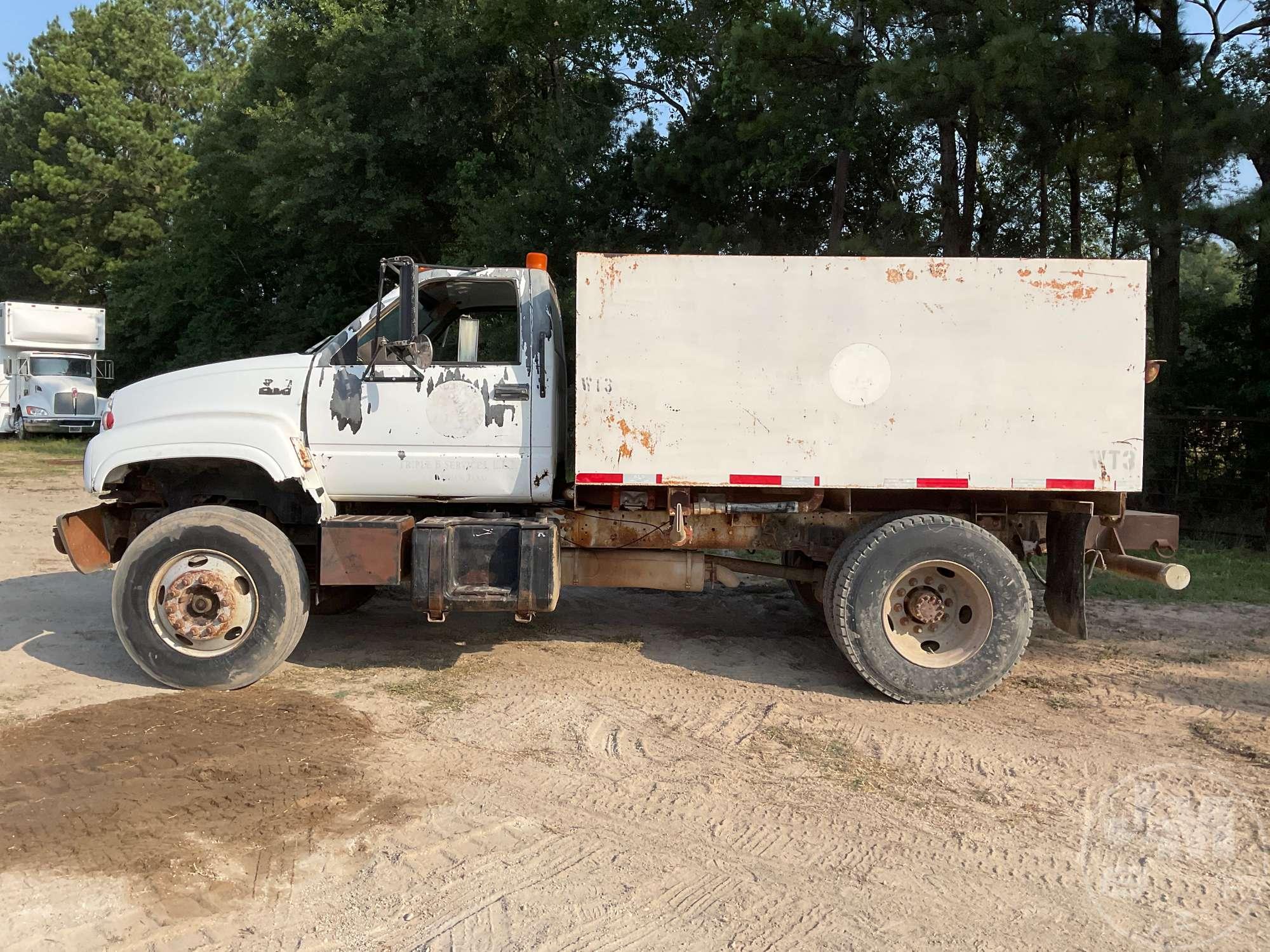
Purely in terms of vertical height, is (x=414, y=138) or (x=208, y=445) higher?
(x=414, y=138)

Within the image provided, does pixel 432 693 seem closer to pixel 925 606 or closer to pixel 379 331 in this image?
pixel 379 331

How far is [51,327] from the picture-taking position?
26.3m

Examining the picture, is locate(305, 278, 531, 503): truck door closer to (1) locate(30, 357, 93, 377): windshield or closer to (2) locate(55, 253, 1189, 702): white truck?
(2) locate(55, 253, 1189, 702): white truck

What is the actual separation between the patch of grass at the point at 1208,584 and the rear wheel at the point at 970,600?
11.2 ft

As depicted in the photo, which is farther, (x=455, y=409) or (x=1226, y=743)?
(x=455, y=409)

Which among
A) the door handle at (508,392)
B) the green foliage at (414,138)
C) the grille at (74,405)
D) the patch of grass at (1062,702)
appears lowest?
the patch of grass at (1062,702)

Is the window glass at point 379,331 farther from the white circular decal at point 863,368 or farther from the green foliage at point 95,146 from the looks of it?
the green foliage at point 95,146

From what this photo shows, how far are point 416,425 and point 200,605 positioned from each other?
161cm

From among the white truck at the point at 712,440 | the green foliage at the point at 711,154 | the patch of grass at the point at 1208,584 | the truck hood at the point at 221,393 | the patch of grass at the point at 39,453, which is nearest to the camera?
the white truck at the point at 712,440

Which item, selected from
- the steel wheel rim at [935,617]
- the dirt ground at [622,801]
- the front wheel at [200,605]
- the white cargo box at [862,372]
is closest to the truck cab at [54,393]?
the dirt ground at [622,801]

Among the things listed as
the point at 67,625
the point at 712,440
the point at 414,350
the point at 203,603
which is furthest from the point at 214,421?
the point at 712,440

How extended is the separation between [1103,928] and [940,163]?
43.5 ft

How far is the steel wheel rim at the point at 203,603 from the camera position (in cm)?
573

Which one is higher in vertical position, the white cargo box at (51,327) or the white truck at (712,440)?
the white cargo box at (51,327)
